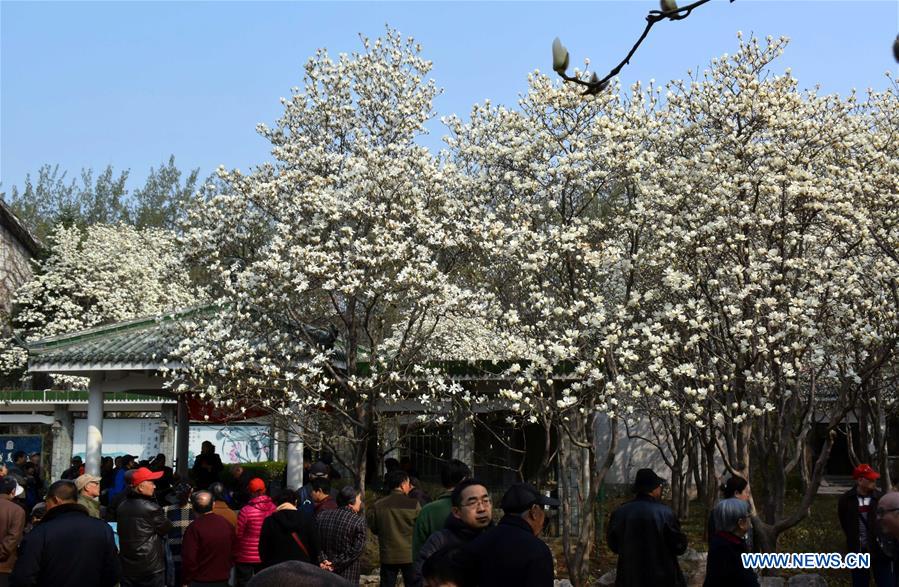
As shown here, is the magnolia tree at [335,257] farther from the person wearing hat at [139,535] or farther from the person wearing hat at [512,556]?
the person wearing hat at [512,556]

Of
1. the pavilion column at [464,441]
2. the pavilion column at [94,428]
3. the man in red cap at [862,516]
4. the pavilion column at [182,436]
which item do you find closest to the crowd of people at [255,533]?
the man in red cap at [862,516]

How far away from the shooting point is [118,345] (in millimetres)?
18641

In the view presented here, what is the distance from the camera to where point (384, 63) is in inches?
709

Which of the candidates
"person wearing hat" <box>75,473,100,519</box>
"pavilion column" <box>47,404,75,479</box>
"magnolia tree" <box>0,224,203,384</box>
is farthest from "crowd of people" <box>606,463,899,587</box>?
"magnolia tree" <box>0,224,203,384</box>

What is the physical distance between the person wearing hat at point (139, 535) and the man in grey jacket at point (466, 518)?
380 cm

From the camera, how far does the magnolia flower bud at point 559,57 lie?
10.7 ft

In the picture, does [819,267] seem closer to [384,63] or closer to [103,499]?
[384,63]

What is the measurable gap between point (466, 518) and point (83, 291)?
1383 inches

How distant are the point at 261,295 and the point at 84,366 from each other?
4.35 meters

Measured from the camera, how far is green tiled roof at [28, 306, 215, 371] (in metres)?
17.9

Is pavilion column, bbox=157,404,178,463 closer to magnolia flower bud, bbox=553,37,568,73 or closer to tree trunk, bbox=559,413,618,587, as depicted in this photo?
tree trunk, bbox=559,413,618,587

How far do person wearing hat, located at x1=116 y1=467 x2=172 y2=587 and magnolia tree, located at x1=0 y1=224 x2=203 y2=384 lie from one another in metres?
28.2

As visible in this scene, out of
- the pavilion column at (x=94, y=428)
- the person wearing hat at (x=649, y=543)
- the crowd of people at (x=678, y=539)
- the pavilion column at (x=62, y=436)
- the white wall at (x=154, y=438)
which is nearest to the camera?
the crowd of people at (x=678, y=539)

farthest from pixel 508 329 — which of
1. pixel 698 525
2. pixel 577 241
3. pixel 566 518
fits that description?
pixel 698 525
